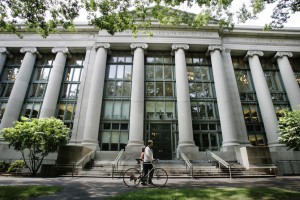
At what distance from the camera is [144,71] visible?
2212cm

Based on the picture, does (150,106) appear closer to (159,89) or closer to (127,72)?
(159,89)

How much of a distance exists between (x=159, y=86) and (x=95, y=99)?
7.24 metres

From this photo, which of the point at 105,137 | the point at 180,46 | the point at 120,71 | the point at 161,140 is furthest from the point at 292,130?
the point at 120,71

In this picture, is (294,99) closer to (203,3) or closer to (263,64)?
(263,64)

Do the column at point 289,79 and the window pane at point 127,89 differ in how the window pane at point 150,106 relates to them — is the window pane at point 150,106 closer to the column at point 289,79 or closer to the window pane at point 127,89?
the window pane at point 127,89

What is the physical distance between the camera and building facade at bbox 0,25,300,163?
18.4 metres

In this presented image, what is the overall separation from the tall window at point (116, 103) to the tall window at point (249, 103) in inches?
509

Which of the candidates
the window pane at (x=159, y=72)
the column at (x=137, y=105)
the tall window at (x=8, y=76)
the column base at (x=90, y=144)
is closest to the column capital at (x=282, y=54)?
the window pane at (x=159, y=72)

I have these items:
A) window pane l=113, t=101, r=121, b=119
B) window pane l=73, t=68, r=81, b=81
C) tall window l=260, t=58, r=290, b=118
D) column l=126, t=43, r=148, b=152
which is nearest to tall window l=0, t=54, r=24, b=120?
window pane l=73, t=68, r=81, b=81

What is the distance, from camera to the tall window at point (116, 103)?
62.3ft

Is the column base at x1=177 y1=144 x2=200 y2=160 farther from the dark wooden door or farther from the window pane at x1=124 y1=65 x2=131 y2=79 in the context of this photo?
the window pane at x1=124 y1=65 x2=131 y2=79

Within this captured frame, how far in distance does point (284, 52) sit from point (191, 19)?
57.3 feet

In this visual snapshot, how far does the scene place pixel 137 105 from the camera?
60.8 ft

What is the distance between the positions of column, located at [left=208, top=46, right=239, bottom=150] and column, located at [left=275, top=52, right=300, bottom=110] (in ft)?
23.0
